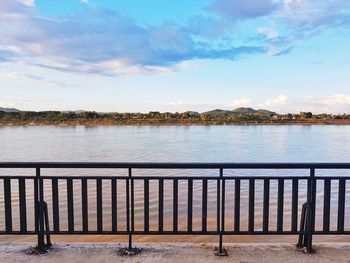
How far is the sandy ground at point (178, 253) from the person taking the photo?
14.9 ft

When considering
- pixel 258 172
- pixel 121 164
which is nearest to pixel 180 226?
pixel 121 164

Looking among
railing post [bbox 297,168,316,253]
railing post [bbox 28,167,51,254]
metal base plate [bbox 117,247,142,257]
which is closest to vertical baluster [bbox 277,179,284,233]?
railing post [bbox 297,168,316,253]

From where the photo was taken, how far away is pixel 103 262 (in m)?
4.46

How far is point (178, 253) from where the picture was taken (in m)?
4.75

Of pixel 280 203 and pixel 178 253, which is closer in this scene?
pixel 178 253

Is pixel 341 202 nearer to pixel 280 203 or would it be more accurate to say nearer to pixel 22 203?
pixel 280 203

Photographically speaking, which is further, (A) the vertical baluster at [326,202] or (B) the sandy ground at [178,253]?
(A) the vertical baluster at [326,202]

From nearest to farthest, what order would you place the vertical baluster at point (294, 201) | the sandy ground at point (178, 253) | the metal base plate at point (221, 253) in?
1. the sandy ground at point (178, 253)
2. the metal base plate at point (221, 253)
3. the vertical baluster at point (294, 201)

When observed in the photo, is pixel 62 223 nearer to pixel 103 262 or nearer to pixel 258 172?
pixel 103 262

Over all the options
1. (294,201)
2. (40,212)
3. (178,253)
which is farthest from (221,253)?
(40,212)

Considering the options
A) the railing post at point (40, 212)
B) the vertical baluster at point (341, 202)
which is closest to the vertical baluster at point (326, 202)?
the vertical baluster at point (341, 202)

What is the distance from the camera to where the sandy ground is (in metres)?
4.54

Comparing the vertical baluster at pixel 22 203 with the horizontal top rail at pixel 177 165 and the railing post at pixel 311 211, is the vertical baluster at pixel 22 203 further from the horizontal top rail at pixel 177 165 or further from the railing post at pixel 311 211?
the railing post at pixel 311 211

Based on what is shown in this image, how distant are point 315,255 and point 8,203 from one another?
3895mm
